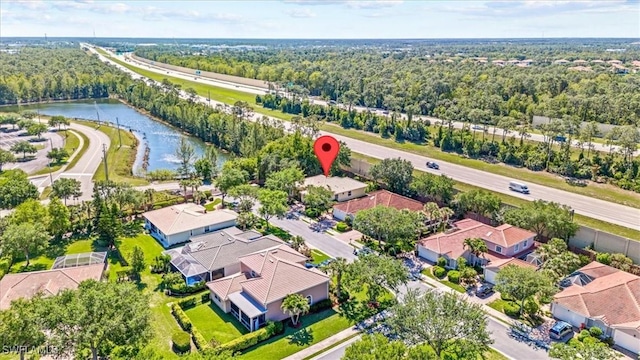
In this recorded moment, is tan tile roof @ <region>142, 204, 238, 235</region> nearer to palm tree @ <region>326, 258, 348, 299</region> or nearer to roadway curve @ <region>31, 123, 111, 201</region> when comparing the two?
roadway curve @ <region>31, 123, 111, 201</region>

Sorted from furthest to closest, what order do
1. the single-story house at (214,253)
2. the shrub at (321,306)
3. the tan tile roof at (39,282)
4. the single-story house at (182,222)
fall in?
the single-story house at (182,222) → the single-story house at (214,253) → the shrub at (321,306) → the tan tile roof at (39,282)

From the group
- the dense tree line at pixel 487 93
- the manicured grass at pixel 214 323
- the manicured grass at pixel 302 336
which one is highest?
the dense tree line at pixel 487 93

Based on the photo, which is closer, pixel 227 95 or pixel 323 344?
pixel 323 344

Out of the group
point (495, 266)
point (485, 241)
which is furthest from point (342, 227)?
point (495, 266)

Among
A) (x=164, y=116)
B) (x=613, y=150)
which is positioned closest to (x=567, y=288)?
(x=613, y=150)

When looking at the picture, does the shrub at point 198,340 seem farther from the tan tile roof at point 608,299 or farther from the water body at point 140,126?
the water body at point 140,126

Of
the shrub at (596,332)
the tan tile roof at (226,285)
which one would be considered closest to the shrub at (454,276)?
the shrub at (596,332)

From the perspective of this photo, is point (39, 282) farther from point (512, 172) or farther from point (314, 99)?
point (314, 99)
